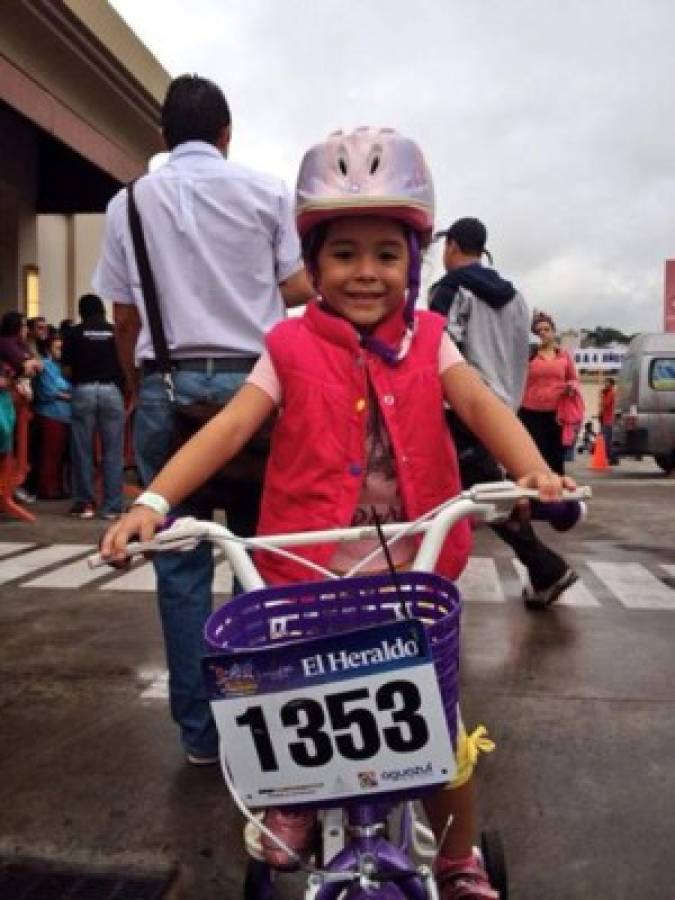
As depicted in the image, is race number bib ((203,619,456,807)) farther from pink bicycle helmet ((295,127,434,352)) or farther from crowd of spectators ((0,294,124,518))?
crowd of spectators ((0,294,124,518))

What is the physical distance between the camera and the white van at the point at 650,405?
1748 cm

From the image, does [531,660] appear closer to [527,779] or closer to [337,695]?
[527,779]

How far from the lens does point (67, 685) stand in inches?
171

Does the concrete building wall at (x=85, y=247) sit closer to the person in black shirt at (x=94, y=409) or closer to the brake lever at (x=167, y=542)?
the person in black shirt at (x=94, y=409)

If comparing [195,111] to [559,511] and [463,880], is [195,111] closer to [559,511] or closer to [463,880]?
[559,511]

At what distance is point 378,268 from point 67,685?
2.67 meters

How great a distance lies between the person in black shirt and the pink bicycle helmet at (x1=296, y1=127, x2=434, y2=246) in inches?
303

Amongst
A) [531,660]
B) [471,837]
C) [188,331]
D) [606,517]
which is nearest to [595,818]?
[471,837]

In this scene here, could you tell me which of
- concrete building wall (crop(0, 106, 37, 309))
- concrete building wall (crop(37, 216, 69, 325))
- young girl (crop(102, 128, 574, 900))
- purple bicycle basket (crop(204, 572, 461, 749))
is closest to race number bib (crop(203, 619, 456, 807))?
purple bicycle basket (crop(204, 572, 461, 749))

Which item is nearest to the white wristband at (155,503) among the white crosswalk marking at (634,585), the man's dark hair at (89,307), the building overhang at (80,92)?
the white crosswalk marking at (634,585)

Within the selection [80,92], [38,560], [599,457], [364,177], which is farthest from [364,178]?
[599,457]

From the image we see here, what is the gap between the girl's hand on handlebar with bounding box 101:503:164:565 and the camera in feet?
6.30

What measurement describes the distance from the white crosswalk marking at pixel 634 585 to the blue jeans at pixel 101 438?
15.1 ft

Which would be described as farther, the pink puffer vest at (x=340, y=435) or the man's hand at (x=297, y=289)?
the man's hand at (x=297, y=289)
